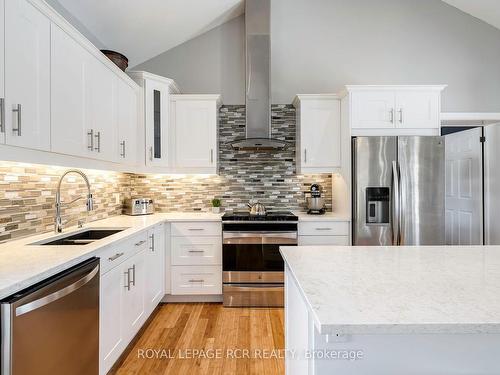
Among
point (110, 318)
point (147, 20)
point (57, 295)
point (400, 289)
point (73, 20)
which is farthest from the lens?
point (147, 20)

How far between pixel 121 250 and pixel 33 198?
671 millimetres

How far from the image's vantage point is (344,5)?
145 inches

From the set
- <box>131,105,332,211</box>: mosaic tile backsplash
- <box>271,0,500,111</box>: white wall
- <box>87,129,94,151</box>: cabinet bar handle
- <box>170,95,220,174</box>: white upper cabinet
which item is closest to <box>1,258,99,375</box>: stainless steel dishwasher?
<box>87,129,94,151</box>: cabinet bar handle

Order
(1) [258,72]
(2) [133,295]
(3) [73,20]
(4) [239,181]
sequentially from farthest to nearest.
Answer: (4) [239,181], (1) [258,72], (3) [73,20], (2) [133,295]

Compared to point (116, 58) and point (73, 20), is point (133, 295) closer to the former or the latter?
point (116, 58)

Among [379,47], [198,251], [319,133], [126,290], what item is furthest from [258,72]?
[126,290]

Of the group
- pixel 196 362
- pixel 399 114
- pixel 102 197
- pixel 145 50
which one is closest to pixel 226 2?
pixel 145 50

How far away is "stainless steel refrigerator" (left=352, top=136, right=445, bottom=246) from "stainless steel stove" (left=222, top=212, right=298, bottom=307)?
80 centimetres

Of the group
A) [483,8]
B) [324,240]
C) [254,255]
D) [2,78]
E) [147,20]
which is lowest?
[254,255]

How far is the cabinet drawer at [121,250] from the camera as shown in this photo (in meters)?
1.74

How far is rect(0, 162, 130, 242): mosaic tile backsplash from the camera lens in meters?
1.72

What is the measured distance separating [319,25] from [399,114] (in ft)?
5.24

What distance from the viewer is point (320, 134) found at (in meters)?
3.29

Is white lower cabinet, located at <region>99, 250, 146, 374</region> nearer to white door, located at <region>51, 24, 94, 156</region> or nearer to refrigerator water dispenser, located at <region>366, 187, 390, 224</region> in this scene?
white door, located at <region>51, 24, 94, 156</region>
